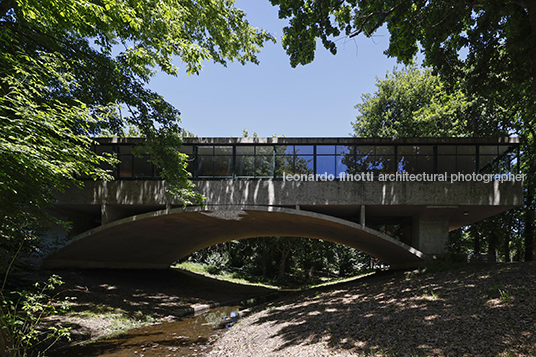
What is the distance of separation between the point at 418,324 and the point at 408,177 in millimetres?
9825

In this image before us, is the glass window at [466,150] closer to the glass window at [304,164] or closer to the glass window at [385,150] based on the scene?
the glass window at [385,150]

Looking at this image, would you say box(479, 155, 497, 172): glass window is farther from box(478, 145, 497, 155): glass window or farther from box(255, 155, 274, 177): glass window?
box(255, 155, 274, 177): glass window

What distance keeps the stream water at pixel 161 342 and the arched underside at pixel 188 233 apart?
5.35m

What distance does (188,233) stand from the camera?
785 inches

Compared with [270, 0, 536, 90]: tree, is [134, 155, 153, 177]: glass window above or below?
below

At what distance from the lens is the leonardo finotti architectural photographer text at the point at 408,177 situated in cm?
1438

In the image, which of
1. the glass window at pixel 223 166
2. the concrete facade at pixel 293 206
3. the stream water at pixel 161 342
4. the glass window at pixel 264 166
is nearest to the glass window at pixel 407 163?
the concrete facade at pixel 293 206

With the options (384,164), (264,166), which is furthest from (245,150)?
(384,164)

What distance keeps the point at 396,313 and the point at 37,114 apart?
9.13 meters

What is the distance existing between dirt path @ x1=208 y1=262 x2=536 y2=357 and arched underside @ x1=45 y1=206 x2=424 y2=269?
5.66 metres

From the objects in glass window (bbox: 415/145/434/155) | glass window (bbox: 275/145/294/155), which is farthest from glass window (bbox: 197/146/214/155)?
glass window (bbox: 415/145/434/155)

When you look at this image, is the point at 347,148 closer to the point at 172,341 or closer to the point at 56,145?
the point at 172,341

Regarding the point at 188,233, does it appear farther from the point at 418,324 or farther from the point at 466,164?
the point at 466,164

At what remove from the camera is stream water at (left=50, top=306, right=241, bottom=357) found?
8130 millimetres
